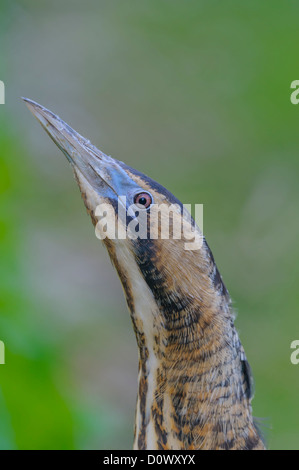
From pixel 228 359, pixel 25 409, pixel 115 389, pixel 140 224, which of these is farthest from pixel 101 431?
pixel 140 224

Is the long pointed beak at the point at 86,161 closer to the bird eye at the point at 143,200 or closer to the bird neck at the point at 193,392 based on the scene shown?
the bird eye at the point at 143,200

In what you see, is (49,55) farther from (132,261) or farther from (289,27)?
(132,261)

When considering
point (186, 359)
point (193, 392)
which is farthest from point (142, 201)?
point (193, 392)

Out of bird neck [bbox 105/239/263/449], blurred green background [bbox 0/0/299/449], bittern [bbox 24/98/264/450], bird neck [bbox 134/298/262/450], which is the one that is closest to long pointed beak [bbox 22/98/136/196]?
bittern [bbox 24/98/264/450]

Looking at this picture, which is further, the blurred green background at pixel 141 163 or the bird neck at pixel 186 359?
the blurred green background at pixel 141 163

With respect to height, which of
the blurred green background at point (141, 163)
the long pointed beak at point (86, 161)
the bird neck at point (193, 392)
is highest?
the blurred green background at point (141, 163)

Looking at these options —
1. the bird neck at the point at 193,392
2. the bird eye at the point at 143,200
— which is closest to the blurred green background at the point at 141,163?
the bird neck at the point at 193,392

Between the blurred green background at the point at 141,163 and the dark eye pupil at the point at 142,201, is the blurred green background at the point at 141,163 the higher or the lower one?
the higher one
